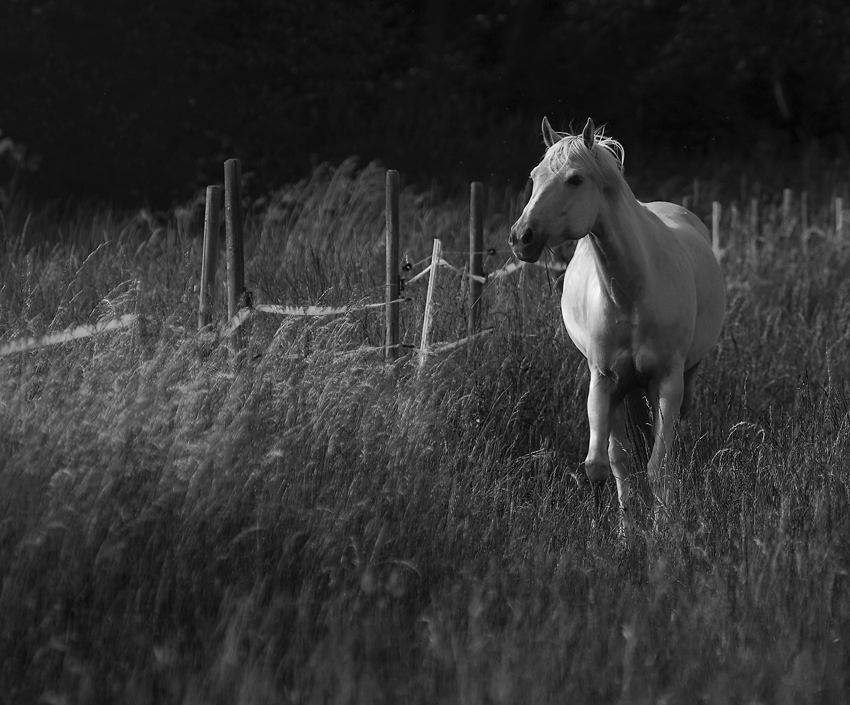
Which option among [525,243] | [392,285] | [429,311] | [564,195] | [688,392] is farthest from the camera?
[429,311]

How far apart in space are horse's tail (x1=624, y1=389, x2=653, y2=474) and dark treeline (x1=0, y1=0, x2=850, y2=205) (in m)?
9.42

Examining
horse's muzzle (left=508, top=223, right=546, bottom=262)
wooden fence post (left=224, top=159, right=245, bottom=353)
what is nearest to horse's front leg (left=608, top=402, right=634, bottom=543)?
horse's muzzle (left=508, top=223, right=546, bottom=262)

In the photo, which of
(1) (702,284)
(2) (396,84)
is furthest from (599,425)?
(2) (396,84)

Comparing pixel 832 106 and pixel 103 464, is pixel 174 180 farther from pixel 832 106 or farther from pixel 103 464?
pixel 832 106

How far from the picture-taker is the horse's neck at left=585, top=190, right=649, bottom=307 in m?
5.54

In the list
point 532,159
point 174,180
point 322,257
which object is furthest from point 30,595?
point 532,159

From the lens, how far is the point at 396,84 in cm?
1955

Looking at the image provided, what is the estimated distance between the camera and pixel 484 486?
525cm

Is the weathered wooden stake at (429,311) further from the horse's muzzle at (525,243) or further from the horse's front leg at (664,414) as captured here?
the horse's muzzle at (525,243)

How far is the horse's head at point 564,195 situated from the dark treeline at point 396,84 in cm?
1023

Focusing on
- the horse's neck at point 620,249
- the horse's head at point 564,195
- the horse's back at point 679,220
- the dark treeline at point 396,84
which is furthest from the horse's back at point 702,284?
the dark treeline at point 396,84

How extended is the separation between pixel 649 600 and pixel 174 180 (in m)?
13.2

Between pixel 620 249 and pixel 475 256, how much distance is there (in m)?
2.31

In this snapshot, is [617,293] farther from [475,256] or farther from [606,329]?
[475,256]
